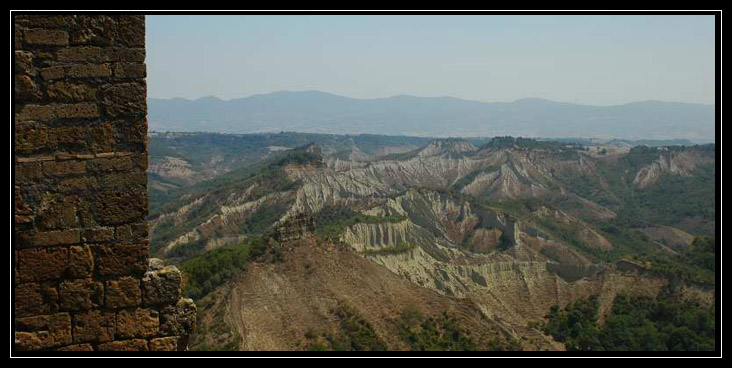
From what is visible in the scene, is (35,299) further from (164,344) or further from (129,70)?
(129,70)

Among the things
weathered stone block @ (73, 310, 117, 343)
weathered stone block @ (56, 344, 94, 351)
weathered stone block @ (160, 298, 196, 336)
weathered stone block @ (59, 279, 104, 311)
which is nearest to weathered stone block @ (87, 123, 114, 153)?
weathered stone block @ (59, 279, 104, 311)

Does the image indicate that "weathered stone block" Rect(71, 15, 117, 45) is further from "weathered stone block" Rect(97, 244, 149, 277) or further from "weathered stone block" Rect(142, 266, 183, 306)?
"weathered stone block" Rect(142, 266, 183, 306)

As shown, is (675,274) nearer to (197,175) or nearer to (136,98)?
(136,98)

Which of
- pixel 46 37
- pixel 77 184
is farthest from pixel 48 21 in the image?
pixel 77 184

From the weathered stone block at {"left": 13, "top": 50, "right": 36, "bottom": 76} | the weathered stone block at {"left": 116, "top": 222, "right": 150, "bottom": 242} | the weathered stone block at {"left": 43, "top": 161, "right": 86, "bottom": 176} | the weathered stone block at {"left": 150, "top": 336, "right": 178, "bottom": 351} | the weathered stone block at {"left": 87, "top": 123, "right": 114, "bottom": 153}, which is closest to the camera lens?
the weathered stone block at {"left": 13, "top": 50, "right": 36, "bottom": 76}

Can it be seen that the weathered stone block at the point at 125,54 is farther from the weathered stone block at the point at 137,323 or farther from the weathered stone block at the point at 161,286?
the weathered stone block at the point at 137,323

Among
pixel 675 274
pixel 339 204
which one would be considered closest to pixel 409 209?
pixel 339 204
